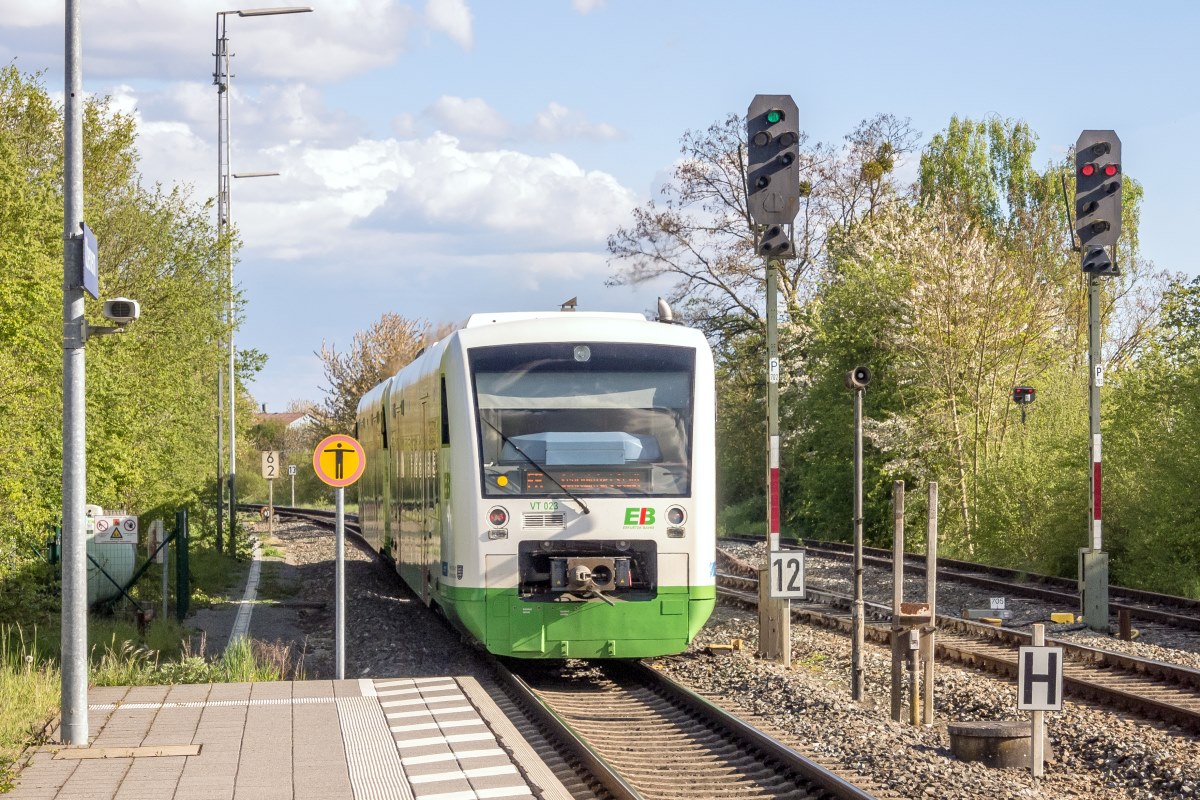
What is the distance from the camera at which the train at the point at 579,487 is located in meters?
13.6

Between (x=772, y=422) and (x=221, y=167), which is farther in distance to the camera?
(x=221, y=167)

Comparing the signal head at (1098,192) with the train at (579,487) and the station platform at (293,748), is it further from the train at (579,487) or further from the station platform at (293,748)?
the station platform at (293,748)

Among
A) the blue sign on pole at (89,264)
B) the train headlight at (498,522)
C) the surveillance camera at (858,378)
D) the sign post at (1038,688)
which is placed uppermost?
the blue sign on pole at (89,264)

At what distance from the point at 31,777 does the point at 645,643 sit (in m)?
5.89

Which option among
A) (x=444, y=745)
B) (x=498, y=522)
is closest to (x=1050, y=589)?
(x=498, y=522)

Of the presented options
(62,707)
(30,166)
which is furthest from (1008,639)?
(30,166)

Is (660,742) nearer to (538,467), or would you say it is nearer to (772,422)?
(538,467)

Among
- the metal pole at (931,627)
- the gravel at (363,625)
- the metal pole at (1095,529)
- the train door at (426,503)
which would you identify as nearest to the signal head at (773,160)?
the metal pole at (931,627)

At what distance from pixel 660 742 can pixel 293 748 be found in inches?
108

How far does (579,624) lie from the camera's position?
13586 millimetres

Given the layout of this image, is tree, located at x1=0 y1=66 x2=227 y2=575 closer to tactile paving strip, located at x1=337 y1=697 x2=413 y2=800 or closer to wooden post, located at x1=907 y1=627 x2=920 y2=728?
tactile paving strip, located at x1=337 y1=697 x2=413 y2=800

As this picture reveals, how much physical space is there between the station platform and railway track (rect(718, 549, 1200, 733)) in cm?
528

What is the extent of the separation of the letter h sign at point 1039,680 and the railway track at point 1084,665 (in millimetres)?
1761

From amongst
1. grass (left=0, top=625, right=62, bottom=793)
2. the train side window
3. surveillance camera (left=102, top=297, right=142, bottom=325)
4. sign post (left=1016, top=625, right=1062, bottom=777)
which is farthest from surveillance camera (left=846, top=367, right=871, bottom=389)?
grass (left=0, top=625, right=62, bottom=793)
